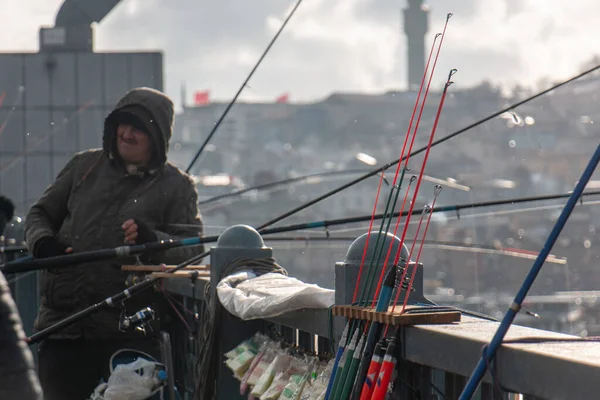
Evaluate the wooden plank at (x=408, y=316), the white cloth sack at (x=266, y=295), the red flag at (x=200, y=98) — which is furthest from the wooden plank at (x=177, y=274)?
the red flag at (x=200, y=98)

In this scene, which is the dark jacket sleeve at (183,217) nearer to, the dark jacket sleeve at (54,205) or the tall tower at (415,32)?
the dark jacket sleeve at (54,205)

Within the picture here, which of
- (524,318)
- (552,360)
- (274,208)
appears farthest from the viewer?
(274,208)

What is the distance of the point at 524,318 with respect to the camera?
139 feet

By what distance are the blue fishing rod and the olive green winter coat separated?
325 centimetres

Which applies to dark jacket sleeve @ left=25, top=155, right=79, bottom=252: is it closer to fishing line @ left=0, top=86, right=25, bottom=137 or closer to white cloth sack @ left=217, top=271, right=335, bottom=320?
white cloth sack @ left=217, top=271, right=335, bottom=320

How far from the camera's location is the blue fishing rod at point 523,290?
2.84 meters

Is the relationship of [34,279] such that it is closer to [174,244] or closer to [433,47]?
[174,244]

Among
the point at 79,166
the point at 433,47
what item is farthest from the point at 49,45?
the point at 433,47

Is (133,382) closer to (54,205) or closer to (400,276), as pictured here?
(54,205)

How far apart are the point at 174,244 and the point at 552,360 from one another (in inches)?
129

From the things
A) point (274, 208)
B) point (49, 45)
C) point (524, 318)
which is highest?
point (49, 45)

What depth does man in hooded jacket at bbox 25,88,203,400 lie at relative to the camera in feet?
19.6

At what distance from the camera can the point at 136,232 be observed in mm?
5832

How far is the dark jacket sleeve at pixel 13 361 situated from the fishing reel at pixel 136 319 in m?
3.04
